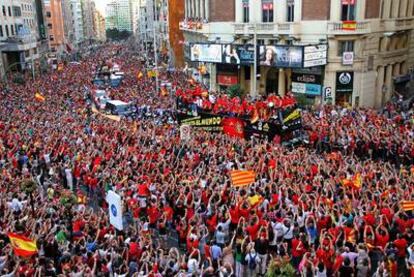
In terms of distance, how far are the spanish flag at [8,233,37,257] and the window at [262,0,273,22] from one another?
32065 mm

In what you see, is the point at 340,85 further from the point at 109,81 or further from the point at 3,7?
the point at 3,7

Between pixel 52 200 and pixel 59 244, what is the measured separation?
338cm

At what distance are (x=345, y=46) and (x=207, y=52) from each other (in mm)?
11029

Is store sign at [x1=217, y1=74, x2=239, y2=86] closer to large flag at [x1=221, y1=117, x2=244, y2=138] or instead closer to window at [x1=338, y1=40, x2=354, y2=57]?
window at [x1=338, y1=40, x2=354, y2=57]

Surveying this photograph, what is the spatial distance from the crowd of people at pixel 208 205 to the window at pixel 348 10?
13.7 metres

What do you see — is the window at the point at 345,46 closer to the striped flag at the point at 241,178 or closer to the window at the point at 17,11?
the striped flag at the point at 241,178

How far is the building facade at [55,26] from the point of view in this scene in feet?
412

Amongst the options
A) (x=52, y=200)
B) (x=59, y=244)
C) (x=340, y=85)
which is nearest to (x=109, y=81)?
(x=340, y=85)

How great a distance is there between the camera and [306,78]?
1517 inches

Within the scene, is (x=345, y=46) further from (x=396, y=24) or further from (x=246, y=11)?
(x=246, y=11)

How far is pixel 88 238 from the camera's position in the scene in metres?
12.5

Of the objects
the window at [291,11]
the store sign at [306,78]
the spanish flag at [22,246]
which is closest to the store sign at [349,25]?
the store sign at [306,78]

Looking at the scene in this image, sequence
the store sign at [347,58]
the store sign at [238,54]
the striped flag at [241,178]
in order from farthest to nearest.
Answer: the store sign at [238,54] → the store sign at [347,58] → the striped flag at [241,178]

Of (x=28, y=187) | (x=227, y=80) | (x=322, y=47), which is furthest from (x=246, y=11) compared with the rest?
(x=28, y=187)
